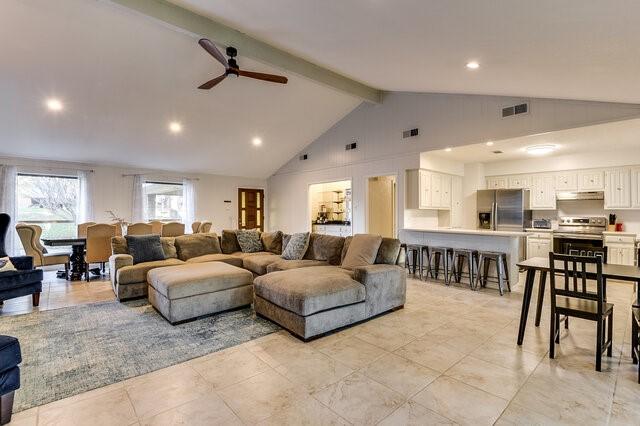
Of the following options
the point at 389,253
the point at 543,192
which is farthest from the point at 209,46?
the point at 543,192

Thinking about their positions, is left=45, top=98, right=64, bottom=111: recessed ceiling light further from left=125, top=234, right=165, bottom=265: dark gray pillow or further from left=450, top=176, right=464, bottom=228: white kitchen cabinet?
left=450, top=176, right=464, bottom=228: white kitchen cabinet

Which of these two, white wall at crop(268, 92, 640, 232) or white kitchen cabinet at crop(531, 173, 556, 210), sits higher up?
white wall at crop(268, 92, 640, 232)

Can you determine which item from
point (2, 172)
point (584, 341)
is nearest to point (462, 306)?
point (584, 341)

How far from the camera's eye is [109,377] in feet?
7.64

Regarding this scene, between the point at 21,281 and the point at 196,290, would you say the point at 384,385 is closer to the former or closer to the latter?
the point at 196,290

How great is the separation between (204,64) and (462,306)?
5.35 metres

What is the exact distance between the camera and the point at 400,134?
659 centimetres

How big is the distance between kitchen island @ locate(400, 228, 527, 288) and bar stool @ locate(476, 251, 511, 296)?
0.25 ft

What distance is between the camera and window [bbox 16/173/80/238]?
22.0 ft

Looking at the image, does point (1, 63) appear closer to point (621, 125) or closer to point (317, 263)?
point (317, 263)

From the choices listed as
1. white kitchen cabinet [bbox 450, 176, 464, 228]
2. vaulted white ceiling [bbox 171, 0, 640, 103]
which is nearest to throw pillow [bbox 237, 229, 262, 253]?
vaulted white ceiling [bbox 171, 0, 640, 103]

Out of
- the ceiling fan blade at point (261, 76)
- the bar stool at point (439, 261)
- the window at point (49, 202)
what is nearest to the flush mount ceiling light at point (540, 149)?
the bar stool at point (439, 261)

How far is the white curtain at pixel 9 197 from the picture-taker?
6316 millimetres

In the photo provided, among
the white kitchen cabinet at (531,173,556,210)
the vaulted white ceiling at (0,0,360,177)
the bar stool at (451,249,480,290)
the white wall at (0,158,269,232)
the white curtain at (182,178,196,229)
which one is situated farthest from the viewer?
the white curtain at (182,178,196,229)
